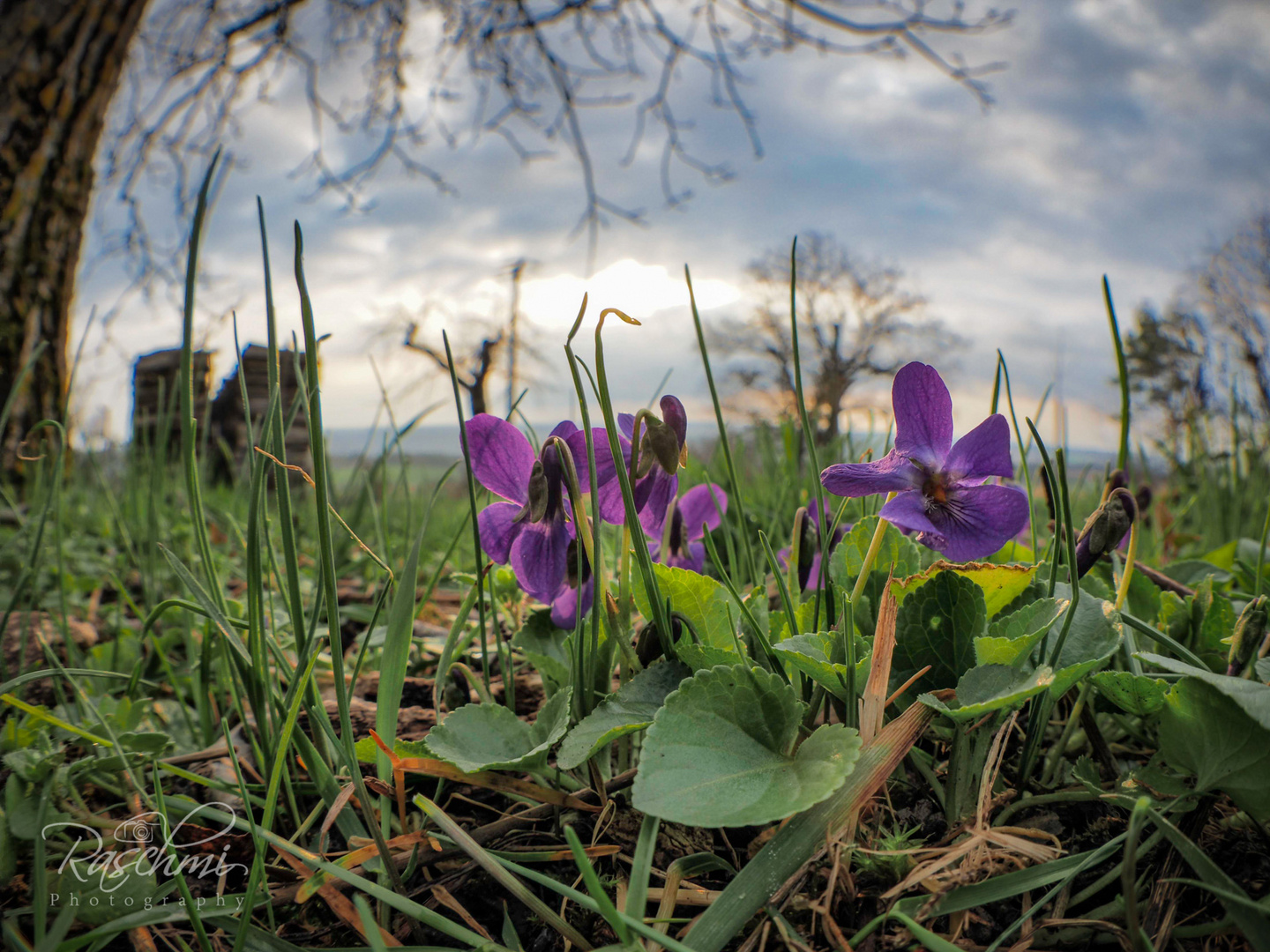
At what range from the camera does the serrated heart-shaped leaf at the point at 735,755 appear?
0.65 m

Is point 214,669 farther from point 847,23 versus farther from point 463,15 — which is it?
point 463,15

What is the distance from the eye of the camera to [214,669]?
162 centimetres

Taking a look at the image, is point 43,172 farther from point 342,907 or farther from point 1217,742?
point 1217,742

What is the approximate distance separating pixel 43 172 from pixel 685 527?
4671mm

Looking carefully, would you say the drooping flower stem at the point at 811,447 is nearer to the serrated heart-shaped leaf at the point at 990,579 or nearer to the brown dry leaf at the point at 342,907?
the serrated heart-shaped leaf at the point at 990,579

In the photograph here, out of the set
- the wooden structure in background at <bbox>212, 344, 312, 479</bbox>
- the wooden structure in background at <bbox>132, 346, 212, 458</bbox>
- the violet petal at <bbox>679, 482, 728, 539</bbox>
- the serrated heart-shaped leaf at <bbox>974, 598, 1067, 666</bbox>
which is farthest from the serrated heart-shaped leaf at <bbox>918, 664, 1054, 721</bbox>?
the wooden structure in background at <bbox>212, 344, 312, 479</bbox>

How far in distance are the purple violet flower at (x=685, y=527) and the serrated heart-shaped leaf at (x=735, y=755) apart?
32cm

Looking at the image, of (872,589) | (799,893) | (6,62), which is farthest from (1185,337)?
(6,62)

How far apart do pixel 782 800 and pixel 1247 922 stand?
39 centimetres

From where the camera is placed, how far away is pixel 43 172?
3.98 m

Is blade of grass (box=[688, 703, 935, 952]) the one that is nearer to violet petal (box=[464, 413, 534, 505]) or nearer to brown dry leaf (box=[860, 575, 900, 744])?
brown dry leaf (box=[860, 575, 900, 744])

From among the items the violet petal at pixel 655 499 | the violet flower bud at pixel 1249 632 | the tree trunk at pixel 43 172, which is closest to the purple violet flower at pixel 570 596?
the violet petal at pixel 655 499

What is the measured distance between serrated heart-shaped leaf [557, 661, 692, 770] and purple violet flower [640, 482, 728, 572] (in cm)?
22

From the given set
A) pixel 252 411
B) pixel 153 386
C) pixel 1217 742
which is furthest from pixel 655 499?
pixel 153 386
